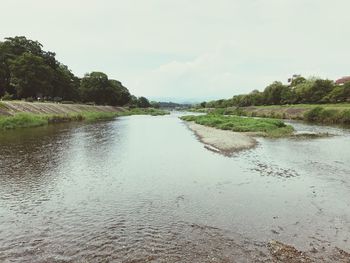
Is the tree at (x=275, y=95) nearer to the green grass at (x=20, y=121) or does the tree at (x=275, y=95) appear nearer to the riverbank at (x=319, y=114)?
the riverbank at (x=319, y=114)

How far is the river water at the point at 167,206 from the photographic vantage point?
9.11 meters

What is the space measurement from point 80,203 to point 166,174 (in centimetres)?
655

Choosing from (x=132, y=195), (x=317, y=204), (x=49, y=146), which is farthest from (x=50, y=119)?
(x=317, y=204)

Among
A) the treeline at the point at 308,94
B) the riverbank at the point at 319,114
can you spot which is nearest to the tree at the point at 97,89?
the treeline at the point at 308,94

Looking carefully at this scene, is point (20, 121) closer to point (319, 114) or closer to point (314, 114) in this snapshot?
point (319, 114)

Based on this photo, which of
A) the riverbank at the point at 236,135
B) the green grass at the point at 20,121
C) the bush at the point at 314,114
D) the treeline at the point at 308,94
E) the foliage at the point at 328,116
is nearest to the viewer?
the riverbank at the point at 236,135

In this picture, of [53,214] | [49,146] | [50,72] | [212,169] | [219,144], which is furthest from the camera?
[50,72]

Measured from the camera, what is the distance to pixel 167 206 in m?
13.0

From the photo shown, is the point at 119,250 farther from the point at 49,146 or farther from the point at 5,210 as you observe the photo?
the point at 49,146

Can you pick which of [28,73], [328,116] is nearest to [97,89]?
[28,73]

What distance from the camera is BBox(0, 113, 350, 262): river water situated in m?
9.11

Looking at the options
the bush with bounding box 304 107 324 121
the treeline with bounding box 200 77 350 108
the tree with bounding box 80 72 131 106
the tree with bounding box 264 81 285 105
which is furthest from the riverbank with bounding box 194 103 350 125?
the tree with bounding box 80 72 131 106

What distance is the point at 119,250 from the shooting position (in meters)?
8.95

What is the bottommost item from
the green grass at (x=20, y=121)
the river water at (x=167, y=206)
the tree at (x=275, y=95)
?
the river water at (x=167, y=206)
